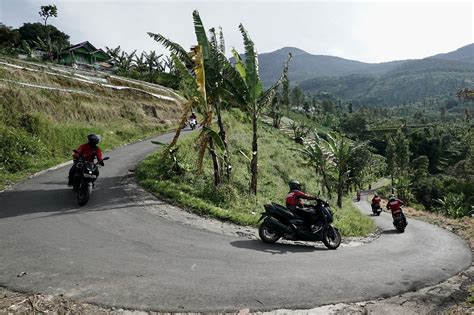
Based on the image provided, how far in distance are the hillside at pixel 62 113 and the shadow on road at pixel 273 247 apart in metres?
8.26

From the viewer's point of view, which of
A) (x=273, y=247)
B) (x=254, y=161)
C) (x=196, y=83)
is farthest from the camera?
(x=254, y=161)

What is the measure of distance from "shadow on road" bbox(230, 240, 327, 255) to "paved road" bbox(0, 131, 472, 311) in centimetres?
3

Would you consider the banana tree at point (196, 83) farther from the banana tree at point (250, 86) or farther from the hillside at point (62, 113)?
the hillside at point (62, 113)

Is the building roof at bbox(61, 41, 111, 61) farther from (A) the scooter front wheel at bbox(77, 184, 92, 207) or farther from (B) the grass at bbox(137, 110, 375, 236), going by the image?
(A) the scooter front wheel at bbox(77, 184, 92, 207)

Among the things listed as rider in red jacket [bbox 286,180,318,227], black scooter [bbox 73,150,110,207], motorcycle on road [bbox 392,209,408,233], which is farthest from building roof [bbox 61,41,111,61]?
rider in red jacket [bbox 286,180,318,227]

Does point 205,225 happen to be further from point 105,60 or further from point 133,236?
point 105,60

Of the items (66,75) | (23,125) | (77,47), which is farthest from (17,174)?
(77,47)

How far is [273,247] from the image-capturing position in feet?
26.9

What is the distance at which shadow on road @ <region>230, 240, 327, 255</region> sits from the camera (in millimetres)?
7828

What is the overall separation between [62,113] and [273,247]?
1635cm

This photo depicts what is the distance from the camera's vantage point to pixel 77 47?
2078 inches

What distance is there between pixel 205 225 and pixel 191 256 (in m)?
2.33

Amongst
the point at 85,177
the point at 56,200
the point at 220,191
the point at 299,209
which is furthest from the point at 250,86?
the point at 56,200

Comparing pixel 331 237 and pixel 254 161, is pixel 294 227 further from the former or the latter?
pixel 254 161
